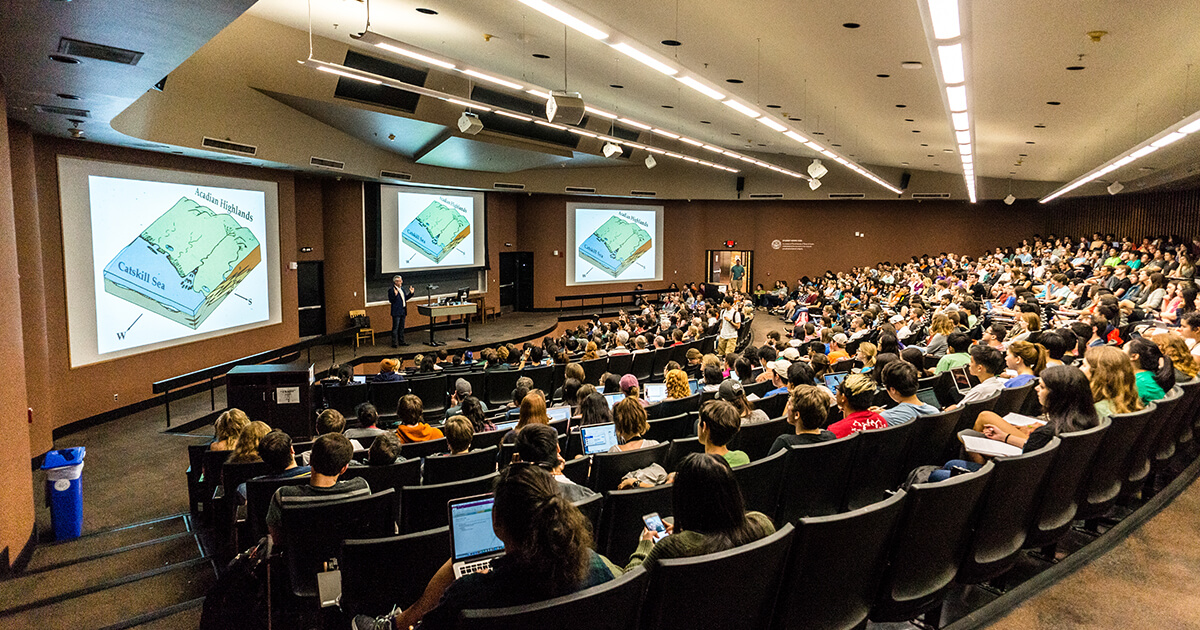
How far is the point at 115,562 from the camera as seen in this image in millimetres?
4617

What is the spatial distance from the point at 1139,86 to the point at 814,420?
790cm

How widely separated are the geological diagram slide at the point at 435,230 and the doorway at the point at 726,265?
9901 mm

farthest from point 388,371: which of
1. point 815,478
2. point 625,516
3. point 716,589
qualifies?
point 716,589

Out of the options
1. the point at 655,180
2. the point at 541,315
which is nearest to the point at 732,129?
the point at 655,180

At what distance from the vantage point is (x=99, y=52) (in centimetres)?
432

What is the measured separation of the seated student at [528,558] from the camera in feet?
5.71

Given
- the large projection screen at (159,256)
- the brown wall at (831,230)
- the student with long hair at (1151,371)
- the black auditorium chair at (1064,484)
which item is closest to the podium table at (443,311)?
the large projection screen at (159,256)

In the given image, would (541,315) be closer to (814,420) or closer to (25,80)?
(25,80)

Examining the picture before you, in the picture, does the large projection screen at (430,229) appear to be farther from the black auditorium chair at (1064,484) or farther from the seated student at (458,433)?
the black auditorium chair at (1064,484)

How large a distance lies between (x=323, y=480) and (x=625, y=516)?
1.51 m

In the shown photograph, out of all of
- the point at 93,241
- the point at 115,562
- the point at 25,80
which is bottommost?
the point at 115,562

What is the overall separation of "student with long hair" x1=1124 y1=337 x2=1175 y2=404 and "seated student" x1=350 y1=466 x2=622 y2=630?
164 inches

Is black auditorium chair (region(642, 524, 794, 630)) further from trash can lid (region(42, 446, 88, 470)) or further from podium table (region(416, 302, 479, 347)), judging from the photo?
podium table (region(416, 302, 479, 347))

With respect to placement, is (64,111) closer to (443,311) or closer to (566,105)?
(566,105)
